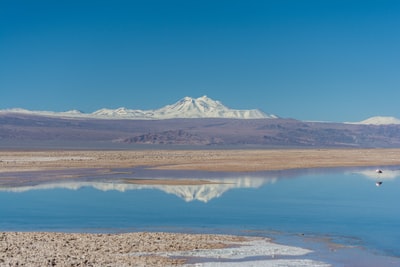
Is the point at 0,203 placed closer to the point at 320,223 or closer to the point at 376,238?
the point at 320,223

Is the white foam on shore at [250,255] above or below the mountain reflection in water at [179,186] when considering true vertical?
below

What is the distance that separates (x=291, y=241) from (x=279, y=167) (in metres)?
36.0

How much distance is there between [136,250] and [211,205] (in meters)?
11.3

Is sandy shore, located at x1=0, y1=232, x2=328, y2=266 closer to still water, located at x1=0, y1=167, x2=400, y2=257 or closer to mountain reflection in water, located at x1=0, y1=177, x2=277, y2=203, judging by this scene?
still water, located at x1=0, y1=167, x2=400, y2=257

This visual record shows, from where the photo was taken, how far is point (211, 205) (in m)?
28.5

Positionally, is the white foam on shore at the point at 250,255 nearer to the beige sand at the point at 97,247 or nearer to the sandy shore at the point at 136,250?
the sandy shore at the point at 136,250

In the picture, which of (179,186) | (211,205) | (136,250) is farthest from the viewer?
(179,186)

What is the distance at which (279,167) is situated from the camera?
5541 cm

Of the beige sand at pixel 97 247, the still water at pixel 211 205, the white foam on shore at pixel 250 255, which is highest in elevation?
the still water at pixel 211 205

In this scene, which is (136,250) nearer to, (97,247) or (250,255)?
(97,247)

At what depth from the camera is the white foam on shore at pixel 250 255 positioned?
1625cm

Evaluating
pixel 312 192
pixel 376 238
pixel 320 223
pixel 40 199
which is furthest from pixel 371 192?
pixel 40 199

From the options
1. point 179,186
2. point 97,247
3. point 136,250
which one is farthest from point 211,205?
point 97,247

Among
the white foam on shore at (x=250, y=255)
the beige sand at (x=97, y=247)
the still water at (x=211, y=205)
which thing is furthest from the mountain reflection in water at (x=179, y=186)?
the white foam on shore at (x=250, y=255)
